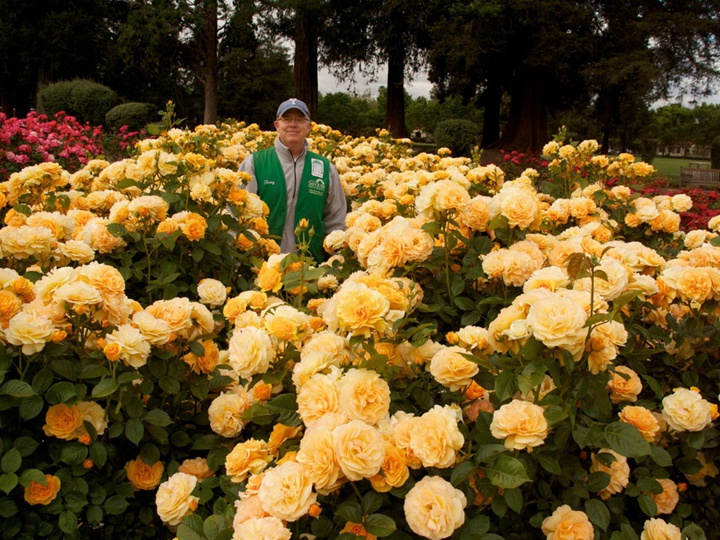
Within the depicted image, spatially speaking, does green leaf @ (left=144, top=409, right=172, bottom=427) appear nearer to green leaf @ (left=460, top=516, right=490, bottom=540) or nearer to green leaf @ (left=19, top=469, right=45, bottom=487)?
green leaf @ (left=19, top=469, right=45, bottom=487)

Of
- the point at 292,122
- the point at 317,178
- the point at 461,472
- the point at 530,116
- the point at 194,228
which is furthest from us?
the point at 530,116

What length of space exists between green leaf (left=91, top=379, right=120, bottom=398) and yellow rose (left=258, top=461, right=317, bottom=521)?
0.55 m

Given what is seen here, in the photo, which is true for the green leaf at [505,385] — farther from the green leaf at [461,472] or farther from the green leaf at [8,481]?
the green leaf at [8,481]

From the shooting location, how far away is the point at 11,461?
139 cm

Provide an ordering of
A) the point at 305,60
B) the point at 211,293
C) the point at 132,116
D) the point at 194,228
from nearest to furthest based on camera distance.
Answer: the point at 211,293, the point at 194,228, the point at 132,116, the point at 305,60

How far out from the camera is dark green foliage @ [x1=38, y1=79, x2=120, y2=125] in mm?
18312

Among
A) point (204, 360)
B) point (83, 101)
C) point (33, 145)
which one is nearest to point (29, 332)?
point (204, 360)

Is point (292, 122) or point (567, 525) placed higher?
point (292, 122)

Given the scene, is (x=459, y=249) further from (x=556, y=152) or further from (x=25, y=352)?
(x=556, y=152)

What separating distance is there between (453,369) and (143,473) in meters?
0.96

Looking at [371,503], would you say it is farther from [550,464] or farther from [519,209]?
[519,209]

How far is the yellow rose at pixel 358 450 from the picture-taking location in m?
1.06

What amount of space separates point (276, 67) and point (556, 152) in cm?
3083

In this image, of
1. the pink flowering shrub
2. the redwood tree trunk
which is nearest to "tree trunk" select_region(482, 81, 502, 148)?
the redwood tree trunk
